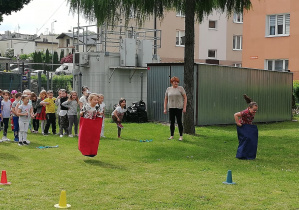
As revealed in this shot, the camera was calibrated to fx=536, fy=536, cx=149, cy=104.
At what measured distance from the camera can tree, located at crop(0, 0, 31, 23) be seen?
3039 cm

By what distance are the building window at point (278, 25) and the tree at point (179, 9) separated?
1698 centimetres

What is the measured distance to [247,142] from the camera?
1340cm

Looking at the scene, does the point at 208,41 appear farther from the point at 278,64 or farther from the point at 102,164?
the point at 102,164

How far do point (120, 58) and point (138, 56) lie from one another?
1.11m

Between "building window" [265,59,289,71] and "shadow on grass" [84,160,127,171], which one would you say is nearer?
"shadow on grass" [84,160,127,171]

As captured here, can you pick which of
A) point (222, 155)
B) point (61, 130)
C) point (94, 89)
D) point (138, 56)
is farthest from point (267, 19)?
point (222, 155)

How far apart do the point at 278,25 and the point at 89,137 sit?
25527mm

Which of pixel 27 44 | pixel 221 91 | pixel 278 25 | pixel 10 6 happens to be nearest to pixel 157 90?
pixel 221 91

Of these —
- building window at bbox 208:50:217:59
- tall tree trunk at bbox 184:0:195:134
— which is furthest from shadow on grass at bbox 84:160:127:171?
building window at bbox 208:50:217:59

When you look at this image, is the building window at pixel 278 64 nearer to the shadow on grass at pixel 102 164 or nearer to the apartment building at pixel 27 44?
the shadow on grass at pixel 102 164

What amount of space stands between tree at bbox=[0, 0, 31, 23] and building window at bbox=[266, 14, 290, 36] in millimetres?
15978

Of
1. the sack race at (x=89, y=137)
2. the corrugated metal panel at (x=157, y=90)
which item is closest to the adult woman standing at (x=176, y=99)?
the sack race at (x=89, y=137)

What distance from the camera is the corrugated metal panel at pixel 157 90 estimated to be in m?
23.9

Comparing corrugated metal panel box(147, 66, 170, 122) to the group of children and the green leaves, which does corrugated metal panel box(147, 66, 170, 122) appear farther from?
the green leaves
